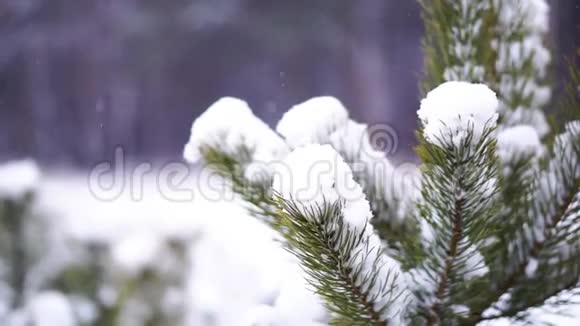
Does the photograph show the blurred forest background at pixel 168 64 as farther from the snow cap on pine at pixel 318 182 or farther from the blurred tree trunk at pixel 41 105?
the snow cap on pine at pixel 318 182

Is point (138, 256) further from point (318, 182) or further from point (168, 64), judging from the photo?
point (318, 182)

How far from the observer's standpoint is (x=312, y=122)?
353 mm

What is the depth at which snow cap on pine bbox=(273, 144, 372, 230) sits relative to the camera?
24 cm

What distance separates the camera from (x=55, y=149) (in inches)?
92.0

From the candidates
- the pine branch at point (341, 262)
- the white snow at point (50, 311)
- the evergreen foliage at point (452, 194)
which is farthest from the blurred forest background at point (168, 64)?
the pine branch at point (341, 262)

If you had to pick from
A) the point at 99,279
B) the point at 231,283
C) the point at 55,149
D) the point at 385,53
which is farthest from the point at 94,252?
the point at 385,53

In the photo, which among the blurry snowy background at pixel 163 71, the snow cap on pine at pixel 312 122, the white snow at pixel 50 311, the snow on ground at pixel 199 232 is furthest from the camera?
the blurry snowy background at pixel 163 71

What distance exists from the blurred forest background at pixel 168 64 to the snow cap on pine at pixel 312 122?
1.85 metres

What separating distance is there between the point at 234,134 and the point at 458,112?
18 cm

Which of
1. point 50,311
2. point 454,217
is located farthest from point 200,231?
point 454,217

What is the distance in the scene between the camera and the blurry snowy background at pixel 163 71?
2232 millimetres

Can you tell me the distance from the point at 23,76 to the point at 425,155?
2.38m

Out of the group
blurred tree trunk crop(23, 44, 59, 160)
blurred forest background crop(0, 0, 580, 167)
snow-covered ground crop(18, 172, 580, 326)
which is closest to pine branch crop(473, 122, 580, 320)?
snow-covered ground crop(18, 172, 580, 326)

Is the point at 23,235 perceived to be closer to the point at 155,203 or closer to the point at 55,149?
the point at 155,203
